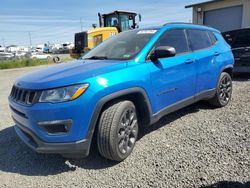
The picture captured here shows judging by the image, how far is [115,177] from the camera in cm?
307

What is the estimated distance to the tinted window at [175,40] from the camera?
4074mm

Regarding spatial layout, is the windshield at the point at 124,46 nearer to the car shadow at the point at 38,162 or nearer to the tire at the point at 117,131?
the tire at the point at 117,131

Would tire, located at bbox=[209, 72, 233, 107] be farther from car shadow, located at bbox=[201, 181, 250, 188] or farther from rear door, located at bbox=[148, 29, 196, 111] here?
car shadow, located at bbox=[201, 181, 250, 188]

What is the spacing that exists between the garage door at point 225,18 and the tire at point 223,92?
12254mm

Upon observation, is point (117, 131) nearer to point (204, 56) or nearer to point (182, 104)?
point (182, 104)

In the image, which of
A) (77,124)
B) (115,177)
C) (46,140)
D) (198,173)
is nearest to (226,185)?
(198,173)

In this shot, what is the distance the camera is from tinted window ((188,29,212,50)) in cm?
470

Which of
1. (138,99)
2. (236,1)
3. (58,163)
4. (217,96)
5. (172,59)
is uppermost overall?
(236,1)

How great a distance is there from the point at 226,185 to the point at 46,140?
2.09 m

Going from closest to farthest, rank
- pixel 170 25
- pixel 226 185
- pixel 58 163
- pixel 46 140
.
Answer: pixel 226 185 < pixel 46 140 < pixel 58 163 < pixel 170 25

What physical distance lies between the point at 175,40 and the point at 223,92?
1.92 metres

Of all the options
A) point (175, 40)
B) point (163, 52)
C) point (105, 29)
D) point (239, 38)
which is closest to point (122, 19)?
point (105, 29)

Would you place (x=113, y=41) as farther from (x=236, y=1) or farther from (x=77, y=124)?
(x=236, y=1)

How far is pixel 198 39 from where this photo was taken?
193 inches
